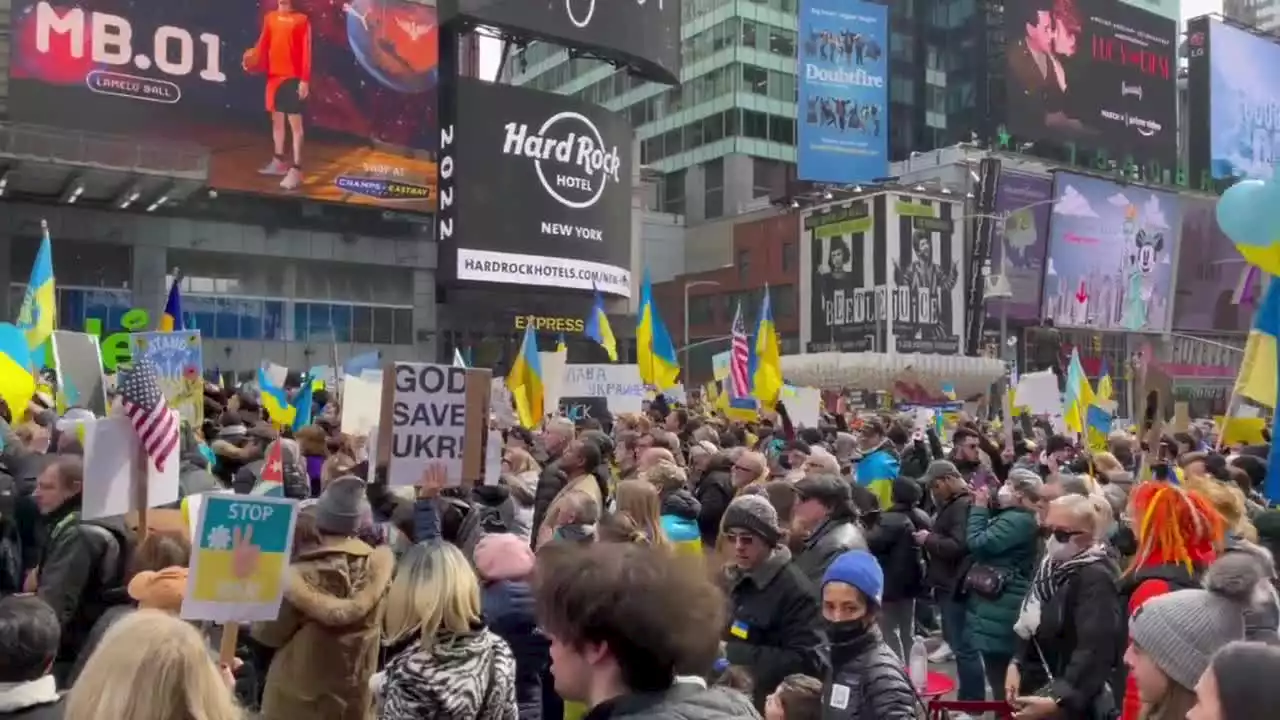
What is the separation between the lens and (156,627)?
2.63 metres

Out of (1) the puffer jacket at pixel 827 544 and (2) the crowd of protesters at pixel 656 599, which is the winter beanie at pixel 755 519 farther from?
(1) the puffer jacket at pixel 827 544

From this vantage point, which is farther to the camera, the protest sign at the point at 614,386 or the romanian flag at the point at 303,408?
the protest sign at the point at 614,386

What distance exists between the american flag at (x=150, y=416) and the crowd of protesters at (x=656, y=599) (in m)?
0.41

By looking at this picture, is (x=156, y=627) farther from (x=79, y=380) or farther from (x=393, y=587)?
(x=79, y=380)

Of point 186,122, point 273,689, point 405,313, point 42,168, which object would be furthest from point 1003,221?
point 273,689

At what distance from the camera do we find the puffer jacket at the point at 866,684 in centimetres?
384

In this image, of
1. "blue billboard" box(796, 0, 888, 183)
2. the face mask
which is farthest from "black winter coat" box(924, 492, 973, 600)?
"blue billboard" box(796, 0, 888, 183)

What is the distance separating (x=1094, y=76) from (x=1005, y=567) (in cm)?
5626

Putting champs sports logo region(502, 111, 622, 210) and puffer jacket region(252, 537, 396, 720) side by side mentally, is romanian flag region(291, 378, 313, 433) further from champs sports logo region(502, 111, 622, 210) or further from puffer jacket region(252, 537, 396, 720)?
champs sports logo region(502, 111, 622, 210)

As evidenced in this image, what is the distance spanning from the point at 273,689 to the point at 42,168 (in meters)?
33.8

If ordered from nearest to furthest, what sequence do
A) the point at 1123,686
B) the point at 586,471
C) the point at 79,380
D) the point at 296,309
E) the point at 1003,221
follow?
1. the point at 1123,686
2. the point at 586,471
3. the point at 79,380
4. the point at 296,309
5. the point at 1003,221

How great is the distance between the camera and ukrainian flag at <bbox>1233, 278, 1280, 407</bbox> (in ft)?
18.8

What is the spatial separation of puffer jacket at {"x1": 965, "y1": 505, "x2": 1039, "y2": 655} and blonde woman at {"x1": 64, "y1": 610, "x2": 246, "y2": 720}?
501cm

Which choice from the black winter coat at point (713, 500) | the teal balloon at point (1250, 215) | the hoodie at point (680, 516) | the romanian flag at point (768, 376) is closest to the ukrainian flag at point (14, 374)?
the black winter coat at point (713, 500)
